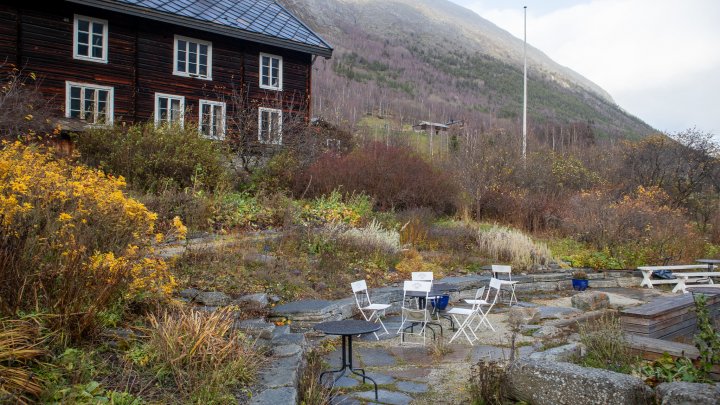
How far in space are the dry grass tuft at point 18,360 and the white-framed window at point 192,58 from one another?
1892 centimetres

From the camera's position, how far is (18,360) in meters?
3.60

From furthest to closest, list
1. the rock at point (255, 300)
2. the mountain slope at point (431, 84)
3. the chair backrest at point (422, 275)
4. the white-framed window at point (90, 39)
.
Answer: the mountain slope at point (431, 84)
the white-framed window at point (90, 39)
the chair backrest at point (422, 275)
the rock at point (255, 300)

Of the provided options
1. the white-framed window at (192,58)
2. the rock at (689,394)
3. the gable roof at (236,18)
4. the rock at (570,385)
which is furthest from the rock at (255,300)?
the white-framed window at (192,58)

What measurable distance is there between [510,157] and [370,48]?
72.3m

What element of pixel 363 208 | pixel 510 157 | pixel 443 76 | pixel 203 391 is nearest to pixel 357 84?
pixel 443 76

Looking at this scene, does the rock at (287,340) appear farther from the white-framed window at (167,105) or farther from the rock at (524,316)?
the white-framed window at (167,105)

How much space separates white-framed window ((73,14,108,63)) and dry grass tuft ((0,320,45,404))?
17844 millimetres

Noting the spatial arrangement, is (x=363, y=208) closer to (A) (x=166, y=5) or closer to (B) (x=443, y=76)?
(A) (x=166, y=5)

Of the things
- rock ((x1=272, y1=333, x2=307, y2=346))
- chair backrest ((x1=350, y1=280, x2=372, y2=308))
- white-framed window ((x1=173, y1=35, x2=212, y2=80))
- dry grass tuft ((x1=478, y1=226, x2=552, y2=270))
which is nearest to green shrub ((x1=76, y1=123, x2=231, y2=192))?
chair backrest ((x1=350, y1=280, x2=372, y2=308))

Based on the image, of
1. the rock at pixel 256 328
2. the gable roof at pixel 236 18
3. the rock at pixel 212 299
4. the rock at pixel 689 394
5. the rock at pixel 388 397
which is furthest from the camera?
the gable roof at pixel 236 18

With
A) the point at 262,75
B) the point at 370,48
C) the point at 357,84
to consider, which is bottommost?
the point at 262,75

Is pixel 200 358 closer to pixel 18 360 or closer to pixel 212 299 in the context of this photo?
pixel 18 360

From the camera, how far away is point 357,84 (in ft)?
215

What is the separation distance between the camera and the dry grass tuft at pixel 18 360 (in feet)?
10.8
